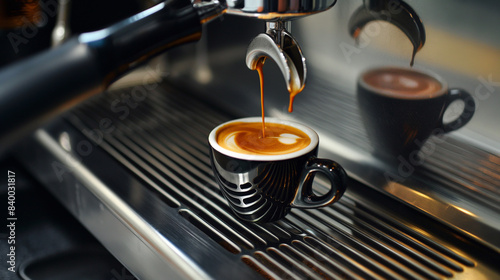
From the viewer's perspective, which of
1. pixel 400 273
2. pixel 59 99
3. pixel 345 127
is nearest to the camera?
pixel 59 99

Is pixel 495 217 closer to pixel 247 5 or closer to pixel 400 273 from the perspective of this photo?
pixel 400 273

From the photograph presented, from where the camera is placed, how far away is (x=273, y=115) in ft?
2.07

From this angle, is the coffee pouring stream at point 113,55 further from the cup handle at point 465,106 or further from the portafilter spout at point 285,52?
the cup handle at point 465,106

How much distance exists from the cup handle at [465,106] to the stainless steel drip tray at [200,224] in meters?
0.09

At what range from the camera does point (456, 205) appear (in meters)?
0.44

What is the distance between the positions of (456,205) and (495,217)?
33 millimetres

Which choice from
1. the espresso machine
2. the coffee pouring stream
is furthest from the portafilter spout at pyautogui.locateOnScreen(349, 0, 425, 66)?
the coffee pouring stream

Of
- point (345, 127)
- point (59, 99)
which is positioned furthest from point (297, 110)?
point (59, 99)

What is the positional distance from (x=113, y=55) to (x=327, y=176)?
0.67 ft

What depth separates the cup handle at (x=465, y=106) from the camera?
42cm

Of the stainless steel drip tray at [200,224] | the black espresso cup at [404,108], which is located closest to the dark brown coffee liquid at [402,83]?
the black espresso cup at [404,108]

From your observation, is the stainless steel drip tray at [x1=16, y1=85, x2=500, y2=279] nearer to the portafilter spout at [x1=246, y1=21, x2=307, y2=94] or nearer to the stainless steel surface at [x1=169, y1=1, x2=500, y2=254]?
the stainless steel surface at [x1=169, y1=1, x2=500, y2=254]

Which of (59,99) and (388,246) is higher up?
(59,99)

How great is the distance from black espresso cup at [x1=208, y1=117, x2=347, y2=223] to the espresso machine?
0.08 ft
